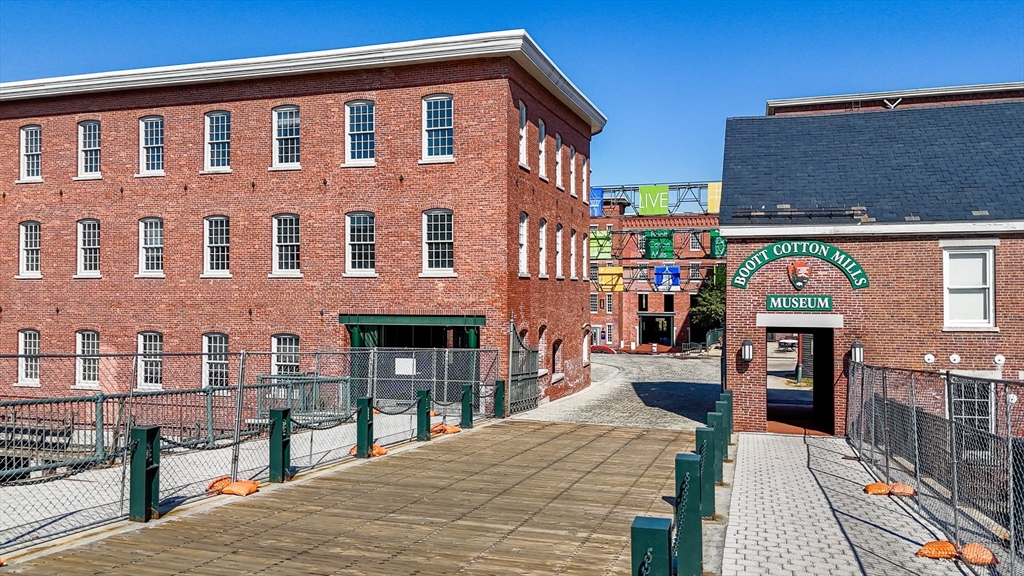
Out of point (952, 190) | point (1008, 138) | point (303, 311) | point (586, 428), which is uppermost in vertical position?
point (1008, 138)

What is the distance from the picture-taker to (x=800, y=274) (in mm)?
20953

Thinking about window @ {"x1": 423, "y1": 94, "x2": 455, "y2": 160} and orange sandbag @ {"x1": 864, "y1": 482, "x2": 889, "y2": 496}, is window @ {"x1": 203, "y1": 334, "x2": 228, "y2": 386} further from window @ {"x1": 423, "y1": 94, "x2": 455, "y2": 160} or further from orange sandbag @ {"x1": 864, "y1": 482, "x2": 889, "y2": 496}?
orange sandbag @ {"x1": 864, "y1": 482, "x2": 889, "y2": 496}

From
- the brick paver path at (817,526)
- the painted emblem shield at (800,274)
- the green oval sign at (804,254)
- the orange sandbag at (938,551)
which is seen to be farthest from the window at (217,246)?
the orange sandbag at (938,551)

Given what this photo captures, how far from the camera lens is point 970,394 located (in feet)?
62.2

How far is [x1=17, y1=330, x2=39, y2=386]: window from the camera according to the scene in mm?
29516

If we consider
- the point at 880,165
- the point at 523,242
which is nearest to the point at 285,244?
the point at 523,242

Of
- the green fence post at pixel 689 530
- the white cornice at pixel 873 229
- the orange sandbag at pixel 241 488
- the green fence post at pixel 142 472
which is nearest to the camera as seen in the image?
the green fence post at pixel 689 530

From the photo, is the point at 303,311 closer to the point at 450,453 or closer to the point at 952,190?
the point at 450,453

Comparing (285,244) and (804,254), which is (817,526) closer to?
(804,254)

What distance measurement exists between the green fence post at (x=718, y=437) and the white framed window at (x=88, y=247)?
23.4 metres

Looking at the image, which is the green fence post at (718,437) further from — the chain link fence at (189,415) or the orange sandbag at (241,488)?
the orange sandbag at (241,488)

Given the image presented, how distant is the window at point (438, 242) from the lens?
25597mm

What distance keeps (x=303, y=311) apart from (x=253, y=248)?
2.82 meters

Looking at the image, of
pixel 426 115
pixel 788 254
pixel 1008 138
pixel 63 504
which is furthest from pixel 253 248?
pixel 1008 138
